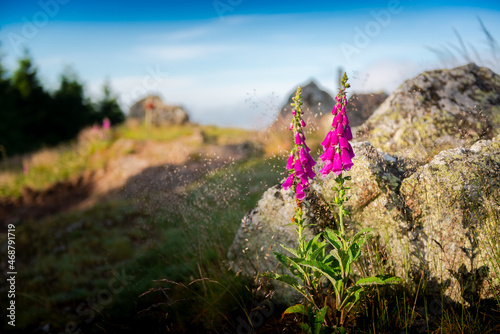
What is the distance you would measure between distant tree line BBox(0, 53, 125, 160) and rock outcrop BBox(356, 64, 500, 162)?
1646 centimetres

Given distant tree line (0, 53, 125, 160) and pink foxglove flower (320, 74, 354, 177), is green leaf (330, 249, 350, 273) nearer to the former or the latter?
pink foxglove flower (320, 74, 354, 177)

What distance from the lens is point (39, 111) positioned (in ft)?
55.6

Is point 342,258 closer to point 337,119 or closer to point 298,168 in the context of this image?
point 298,168

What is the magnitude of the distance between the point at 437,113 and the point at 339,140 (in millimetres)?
2599

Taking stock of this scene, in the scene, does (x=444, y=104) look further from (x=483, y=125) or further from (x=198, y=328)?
(x=198, y=328)

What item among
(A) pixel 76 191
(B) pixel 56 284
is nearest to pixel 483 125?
(B) pixel 56 284

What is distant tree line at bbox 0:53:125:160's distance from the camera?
15.1m

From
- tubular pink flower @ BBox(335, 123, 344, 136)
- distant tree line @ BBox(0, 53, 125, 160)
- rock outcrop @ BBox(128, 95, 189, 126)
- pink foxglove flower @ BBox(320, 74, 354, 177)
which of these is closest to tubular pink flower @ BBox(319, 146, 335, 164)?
pink foxglove flower @ BBox(320, 74, 354, 177)

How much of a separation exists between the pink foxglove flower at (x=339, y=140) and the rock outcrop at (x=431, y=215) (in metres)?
0.70

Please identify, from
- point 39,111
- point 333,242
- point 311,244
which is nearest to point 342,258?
point 333,242

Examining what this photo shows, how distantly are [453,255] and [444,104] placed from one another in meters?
2.32

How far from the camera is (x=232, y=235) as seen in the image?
3.75m

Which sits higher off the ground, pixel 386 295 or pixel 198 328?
pixel 386 295

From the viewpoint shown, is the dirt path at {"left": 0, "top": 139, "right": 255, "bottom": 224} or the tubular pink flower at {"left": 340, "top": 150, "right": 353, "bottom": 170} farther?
the dirt path at {"left": 0, "top": 139, "right": 255, "bottom": 224}
